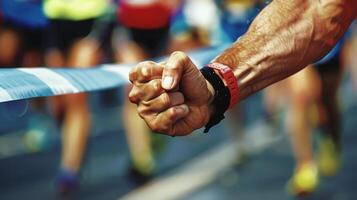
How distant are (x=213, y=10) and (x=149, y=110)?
22.2ft

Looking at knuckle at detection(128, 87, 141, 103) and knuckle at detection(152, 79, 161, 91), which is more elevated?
knuckle at detection(152, 79, 161, 91)

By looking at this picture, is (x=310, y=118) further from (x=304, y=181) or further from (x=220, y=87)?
Answer: (x=220, y=87)

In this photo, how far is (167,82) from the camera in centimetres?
223

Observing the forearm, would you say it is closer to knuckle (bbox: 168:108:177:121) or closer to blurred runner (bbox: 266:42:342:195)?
knuckle (bbox: 168:108:177:121)

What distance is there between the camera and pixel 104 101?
35.7 ft

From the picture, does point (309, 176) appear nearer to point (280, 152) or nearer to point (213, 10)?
point (280, 152)

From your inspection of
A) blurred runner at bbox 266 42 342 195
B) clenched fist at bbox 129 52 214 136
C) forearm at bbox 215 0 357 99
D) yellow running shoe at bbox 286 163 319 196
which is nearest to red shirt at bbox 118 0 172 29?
blurred runner at bbox 266 42 342 195

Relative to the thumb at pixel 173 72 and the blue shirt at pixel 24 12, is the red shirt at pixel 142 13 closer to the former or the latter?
the blue shirt at pixel 24 12

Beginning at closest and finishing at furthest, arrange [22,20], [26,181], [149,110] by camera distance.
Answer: [149,110] < [26,181] < [22,20]

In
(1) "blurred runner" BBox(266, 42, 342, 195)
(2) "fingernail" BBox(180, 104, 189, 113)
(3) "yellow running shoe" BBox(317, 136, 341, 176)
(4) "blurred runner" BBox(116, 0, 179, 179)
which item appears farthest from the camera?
(4) "blurred runner" BBox(116, 0, 179, 179)

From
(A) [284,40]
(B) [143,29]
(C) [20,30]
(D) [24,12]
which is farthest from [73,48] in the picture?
(A) [284,40]

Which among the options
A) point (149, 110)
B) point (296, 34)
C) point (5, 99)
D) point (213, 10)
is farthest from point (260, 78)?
point (213, 10)

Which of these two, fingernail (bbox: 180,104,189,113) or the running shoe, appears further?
the running shoe

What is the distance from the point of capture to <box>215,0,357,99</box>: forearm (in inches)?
103
